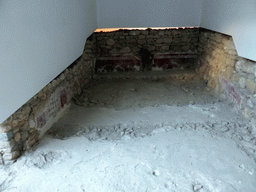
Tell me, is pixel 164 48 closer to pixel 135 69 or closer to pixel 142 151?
pixel 135 69

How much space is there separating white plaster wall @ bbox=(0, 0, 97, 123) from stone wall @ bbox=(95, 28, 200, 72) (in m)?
1.97

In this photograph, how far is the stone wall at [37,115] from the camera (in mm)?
2324

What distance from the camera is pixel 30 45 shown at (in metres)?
2.38

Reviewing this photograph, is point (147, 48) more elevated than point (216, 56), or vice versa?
point (216, 56)

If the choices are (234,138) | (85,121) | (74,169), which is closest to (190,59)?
(234,138)

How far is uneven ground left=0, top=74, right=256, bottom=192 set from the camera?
7.06 feet

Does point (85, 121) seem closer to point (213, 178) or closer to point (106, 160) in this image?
point (106, 160)

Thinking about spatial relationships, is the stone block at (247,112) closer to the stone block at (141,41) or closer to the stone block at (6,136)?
the stone block at (141,41)

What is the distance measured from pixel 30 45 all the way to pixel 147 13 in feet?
11.0

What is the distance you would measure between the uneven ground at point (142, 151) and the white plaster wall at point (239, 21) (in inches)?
43.4

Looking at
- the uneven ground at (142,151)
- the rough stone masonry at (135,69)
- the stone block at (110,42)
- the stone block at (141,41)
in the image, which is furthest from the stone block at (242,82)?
the stone block at (110,42)

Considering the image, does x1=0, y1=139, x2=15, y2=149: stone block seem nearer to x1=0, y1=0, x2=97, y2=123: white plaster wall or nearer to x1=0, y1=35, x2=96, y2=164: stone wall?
x1=0, y1=35, x2=96, y2=164: stone wall

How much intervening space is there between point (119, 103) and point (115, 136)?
1.12m

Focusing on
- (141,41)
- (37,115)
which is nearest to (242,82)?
(141,41)
